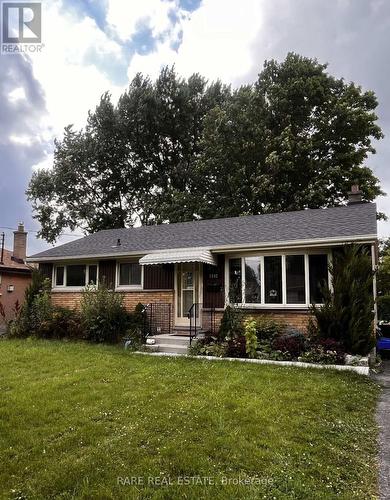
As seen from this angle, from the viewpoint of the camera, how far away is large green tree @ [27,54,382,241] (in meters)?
25.9

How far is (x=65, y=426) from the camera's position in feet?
18.4

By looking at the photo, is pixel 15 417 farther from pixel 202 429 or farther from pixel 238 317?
pixel 238 317

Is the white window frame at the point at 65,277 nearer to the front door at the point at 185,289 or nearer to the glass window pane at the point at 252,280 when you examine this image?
the front door at the point at 185,289

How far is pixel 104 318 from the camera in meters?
14.2

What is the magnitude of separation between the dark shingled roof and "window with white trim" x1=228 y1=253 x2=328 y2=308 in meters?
0.73

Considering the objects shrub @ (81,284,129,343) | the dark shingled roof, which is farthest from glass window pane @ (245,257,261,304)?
shrub @ (81,284,129,343)

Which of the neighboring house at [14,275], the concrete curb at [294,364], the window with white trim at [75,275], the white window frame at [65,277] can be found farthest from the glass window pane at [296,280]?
the neighboring house at [14,275]

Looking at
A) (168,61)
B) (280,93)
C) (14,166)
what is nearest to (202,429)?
(14,166)

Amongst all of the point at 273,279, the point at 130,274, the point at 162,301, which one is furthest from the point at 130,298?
the point at 273,279

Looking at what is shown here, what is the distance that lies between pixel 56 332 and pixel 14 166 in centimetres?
662

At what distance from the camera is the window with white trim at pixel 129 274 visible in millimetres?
16109

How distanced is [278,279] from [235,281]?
161cm

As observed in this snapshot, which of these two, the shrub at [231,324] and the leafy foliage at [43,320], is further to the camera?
the leafy foliage at [43,320]

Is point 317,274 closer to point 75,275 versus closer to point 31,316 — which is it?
point 75,275
